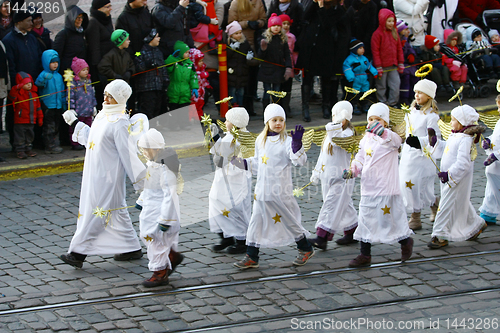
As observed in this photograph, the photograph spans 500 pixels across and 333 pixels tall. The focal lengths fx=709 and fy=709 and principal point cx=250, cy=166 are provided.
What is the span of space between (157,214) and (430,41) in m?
9.35

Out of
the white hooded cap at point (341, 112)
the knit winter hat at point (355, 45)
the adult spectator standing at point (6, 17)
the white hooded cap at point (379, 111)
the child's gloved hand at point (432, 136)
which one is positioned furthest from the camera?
the knit winter hat at point (355, 45)

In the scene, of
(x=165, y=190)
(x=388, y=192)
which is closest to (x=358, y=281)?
(x=388, y=192)

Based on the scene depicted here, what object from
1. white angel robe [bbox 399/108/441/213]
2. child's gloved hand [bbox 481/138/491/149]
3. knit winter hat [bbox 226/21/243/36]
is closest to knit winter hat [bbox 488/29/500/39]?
knit winter hat [bbox 226/21/243/36]

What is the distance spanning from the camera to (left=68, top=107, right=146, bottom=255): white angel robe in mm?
7332

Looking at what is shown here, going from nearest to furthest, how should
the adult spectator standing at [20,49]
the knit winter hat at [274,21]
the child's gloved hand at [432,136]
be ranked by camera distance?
the child's gloved hand at [432,136] < the adult spectator standing at [20,49] < the knit winter hat at [274,21]

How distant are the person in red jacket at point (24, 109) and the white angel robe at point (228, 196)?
4.20 m

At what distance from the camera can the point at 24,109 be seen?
10.7m

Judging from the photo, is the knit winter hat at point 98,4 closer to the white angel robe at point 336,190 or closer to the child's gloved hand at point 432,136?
the white angel robe at point 336,190

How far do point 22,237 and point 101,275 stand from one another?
1496 millimetres

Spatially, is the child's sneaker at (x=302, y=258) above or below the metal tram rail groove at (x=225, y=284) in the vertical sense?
above

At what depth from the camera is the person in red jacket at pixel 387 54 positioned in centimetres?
1337

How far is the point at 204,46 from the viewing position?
13.3m

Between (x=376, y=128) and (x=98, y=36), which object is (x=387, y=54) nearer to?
(x=98, y=36)

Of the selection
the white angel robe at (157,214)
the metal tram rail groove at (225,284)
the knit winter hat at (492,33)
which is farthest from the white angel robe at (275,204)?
the knit winter hat at (492,33)
